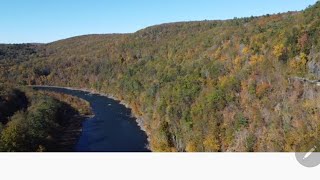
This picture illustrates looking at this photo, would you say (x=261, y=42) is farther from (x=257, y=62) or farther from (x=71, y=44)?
(x=71, y=44)
